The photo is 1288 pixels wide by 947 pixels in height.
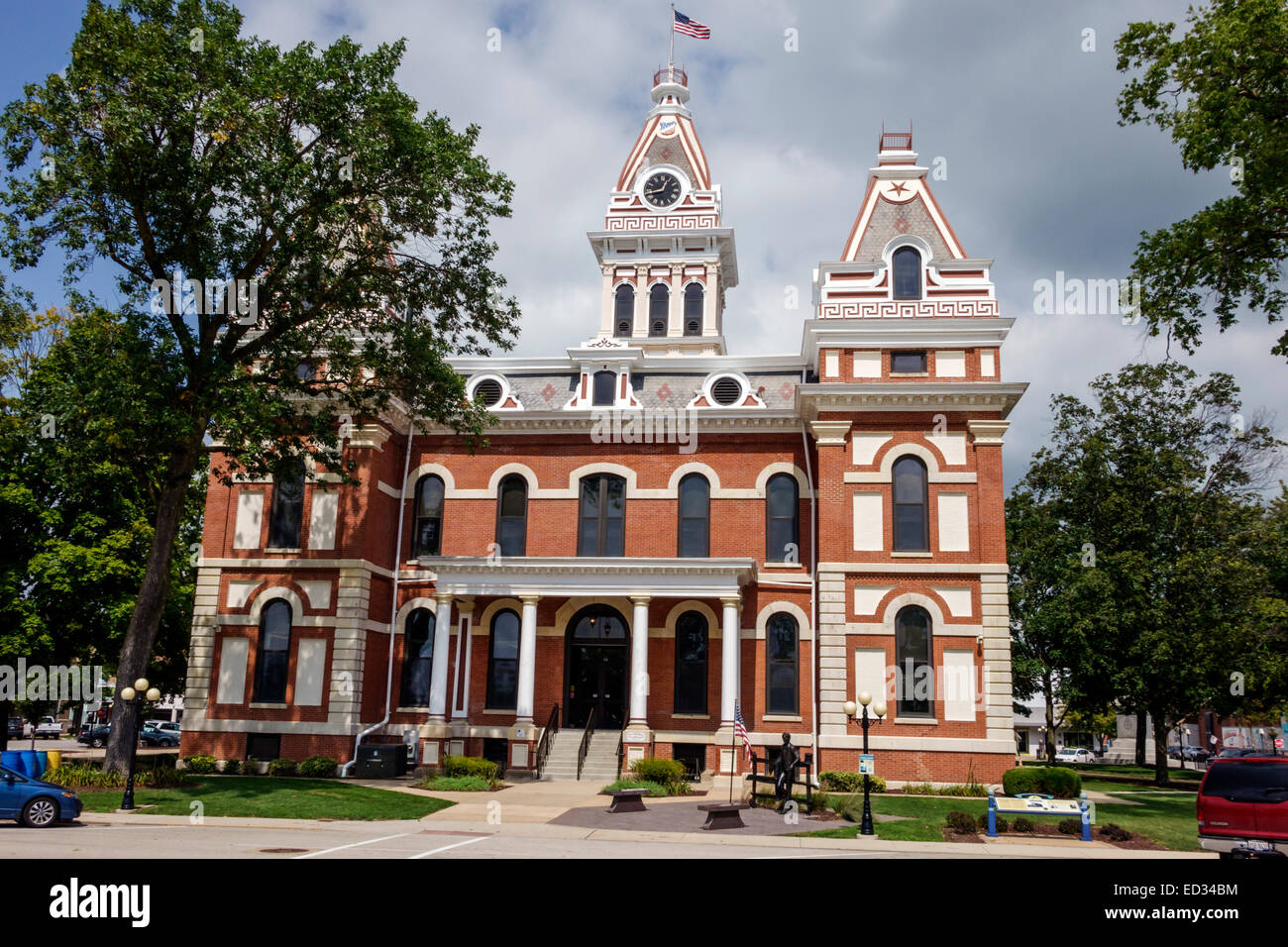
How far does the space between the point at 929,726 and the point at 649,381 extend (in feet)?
45.0

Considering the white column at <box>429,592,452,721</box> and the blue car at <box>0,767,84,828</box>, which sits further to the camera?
the white column at <box>429,592,452,721</box>

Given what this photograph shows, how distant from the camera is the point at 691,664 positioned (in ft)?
97.3

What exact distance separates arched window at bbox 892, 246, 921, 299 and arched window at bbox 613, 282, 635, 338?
60.9ft

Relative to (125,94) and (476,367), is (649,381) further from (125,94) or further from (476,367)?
(125,94)

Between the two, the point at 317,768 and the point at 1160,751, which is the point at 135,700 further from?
the point at 1160,751

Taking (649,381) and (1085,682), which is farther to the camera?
(1085,682)

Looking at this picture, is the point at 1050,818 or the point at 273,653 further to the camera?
the point at 273,653

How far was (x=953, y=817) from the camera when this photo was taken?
19094 mm

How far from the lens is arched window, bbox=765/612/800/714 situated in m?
28.8

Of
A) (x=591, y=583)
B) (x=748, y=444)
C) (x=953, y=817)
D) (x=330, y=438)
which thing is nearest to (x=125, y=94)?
(x=330, y=438)

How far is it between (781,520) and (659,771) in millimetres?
8631

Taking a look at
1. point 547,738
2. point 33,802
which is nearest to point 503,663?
point 547,738

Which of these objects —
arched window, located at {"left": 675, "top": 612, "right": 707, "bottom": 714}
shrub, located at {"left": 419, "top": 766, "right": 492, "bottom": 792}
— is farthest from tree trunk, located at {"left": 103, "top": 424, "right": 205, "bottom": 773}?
arched window, located at {"left": 675, "top": 612, "right": 707, "bottom": 714}

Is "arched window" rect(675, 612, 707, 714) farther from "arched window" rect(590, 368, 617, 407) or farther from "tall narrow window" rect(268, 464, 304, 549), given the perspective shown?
"tall narrow window" rect(268, 464, 304, 549)
